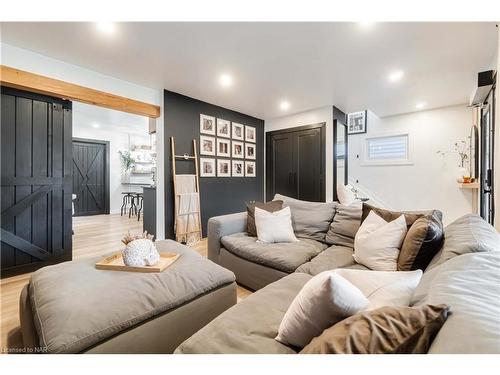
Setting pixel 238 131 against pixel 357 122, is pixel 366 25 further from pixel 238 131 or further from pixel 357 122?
pixel 357 122

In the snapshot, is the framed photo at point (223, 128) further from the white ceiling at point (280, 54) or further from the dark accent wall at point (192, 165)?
the white ceiling at point (280, 54)

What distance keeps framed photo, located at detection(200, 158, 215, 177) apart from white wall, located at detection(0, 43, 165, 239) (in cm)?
77

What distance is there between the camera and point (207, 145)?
425 centimetres

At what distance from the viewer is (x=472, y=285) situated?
75 cm

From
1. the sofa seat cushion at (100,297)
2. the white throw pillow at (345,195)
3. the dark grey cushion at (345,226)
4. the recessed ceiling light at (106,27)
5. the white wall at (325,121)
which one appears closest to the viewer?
the sofa seat cushion at (100,297)

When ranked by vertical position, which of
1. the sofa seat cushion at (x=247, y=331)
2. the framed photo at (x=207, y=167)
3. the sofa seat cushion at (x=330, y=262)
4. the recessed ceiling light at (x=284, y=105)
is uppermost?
the recessed ceiling light at (x=284, y=105)

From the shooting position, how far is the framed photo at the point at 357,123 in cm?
559

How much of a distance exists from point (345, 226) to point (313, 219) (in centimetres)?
34

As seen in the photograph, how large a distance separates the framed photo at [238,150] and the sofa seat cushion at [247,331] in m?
3.74

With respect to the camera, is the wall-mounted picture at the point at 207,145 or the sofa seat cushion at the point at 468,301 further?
the wall-mounted picture at the point at 207,145

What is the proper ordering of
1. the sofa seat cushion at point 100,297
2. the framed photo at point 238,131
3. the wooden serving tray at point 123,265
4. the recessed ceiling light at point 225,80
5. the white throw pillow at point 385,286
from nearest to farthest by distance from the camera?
the white throw pillow at point 385,286 → the sofa seat cushion at point 100,297 → the wooden serving tray at point 123,265 → the recessed ceiling light at point 225,80 → the framed photo at point 238,131

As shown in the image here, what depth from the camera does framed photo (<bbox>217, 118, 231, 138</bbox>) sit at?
4441mm

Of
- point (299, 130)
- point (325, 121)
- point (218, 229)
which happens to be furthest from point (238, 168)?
point (218, 229)

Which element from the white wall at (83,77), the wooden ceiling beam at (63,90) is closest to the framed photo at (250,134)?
the white wall at (83,77)
